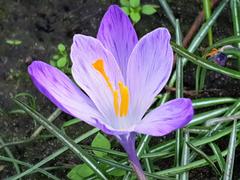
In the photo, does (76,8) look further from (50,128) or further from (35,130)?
(50,128)

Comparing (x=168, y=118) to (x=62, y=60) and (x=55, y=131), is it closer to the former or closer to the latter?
(x=55, y=131)

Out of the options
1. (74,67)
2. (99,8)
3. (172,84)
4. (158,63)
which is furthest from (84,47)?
(99,8)

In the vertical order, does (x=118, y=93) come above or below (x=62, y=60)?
above

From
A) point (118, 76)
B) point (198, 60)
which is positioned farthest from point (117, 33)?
point (198, 60)

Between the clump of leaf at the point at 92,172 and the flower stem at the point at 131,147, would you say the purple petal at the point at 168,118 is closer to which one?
the flower stem at the point at 131,147

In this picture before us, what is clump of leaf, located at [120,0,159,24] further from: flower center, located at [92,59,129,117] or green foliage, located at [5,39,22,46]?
flower center, located at [92,59,129,117]

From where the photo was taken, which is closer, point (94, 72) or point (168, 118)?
point (168, 118)

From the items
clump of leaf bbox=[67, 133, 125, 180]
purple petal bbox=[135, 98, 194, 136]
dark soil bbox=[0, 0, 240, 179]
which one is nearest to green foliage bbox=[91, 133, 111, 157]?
clump of leaf bbox=[67, 133, 125, 180]

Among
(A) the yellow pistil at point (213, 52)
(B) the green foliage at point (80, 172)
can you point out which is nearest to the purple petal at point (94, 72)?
(B) the green foliage at point (80, 172)
